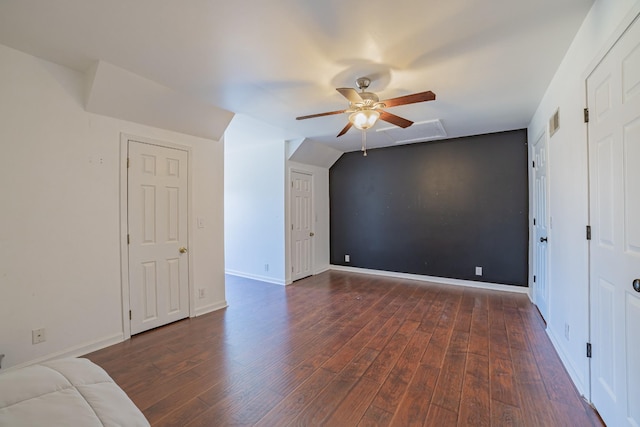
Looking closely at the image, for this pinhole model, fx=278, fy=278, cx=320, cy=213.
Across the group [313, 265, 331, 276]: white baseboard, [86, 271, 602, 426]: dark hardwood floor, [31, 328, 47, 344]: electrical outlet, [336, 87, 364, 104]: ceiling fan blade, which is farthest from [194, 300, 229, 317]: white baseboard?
[336, 87, 364, 104]: ceiling fan blade

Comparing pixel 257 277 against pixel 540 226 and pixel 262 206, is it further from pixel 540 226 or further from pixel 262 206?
pixel 540 226

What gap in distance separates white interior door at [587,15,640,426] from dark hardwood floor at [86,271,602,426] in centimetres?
39

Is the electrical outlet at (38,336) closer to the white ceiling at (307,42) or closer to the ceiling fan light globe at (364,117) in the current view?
the white ceiling at (307,42)

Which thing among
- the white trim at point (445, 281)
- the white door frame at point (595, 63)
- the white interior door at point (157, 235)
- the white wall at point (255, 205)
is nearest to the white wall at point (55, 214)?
the white interior door at point (157, 235)

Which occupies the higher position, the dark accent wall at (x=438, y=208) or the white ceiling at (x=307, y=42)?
the white ceiling at (x=307, y=42)

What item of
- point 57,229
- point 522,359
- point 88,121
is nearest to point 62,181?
point 57,229

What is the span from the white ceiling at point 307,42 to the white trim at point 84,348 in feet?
8.11

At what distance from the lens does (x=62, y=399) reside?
0.90 metres

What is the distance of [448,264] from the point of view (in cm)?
483

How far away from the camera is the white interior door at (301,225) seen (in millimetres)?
5164

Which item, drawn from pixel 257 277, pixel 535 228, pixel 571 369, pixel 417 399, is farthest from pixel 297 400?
pixel 535 228

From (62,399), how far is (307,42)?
226 centimetres

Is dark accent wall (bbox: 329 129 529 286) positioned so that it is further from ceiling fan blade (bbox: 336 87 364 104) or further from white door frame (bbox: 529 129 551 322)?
ceiling fan blade (bbox: 336 87 364 104)

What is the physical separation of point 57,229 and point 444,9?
11.1 ft
